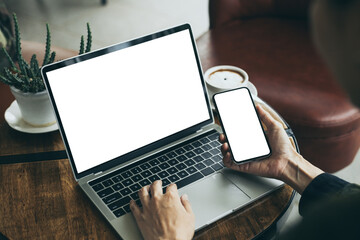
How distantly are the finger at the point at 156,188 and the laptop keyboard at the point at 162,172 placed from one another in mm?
46

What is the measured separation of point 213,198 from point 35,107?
48 cm

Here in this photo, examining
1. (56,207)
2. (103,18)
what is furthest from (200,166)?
(103,18)

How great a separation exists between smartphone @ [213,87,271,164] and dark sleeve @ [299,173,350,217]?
0.39ft

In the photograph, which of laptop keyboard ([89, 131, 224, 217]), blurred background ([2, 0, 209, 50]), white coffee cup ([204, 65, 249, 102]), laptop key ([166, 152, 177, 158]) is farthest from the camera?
blurred background ([2, 0, 209, 50])

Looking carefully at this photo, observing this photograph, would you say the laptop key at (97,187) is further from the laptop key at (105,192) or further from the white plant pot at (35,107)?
the white plant pot at (35,107)

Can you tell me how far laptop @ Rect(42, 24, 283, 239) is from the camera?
84cm

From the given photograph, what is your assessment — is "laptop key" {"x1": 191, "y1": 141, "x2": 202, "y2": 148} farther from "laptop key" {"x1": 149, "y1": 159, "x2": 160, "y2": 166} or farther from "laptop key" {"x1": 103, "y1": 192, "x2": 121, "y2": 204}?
"laptop key" {"x1": 103, "y1": 192, "x2": 121, "y2": 204}

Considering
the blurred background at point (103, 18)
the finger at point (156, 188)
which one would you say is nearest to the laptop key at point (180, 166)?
the finger at point (156, 188)

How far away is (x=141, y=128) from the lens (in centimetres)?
95

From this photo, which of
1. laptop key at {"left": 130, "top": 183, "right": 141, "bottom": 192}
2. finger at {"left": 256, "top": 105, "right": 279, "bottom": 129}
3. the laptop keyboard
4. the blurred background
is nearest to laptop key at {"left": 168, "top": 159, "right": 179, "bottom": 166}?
the laptop keyboard

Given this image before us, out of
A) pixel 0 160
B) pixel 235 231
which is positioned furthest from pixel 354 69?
pixel 0 160

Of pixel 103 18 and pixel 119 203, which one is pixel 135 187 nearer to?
pixel 119 203

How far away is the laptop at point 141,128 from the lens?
2.77 ft

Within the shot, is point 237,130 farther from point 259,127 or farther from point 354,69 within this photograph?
point 354,69
